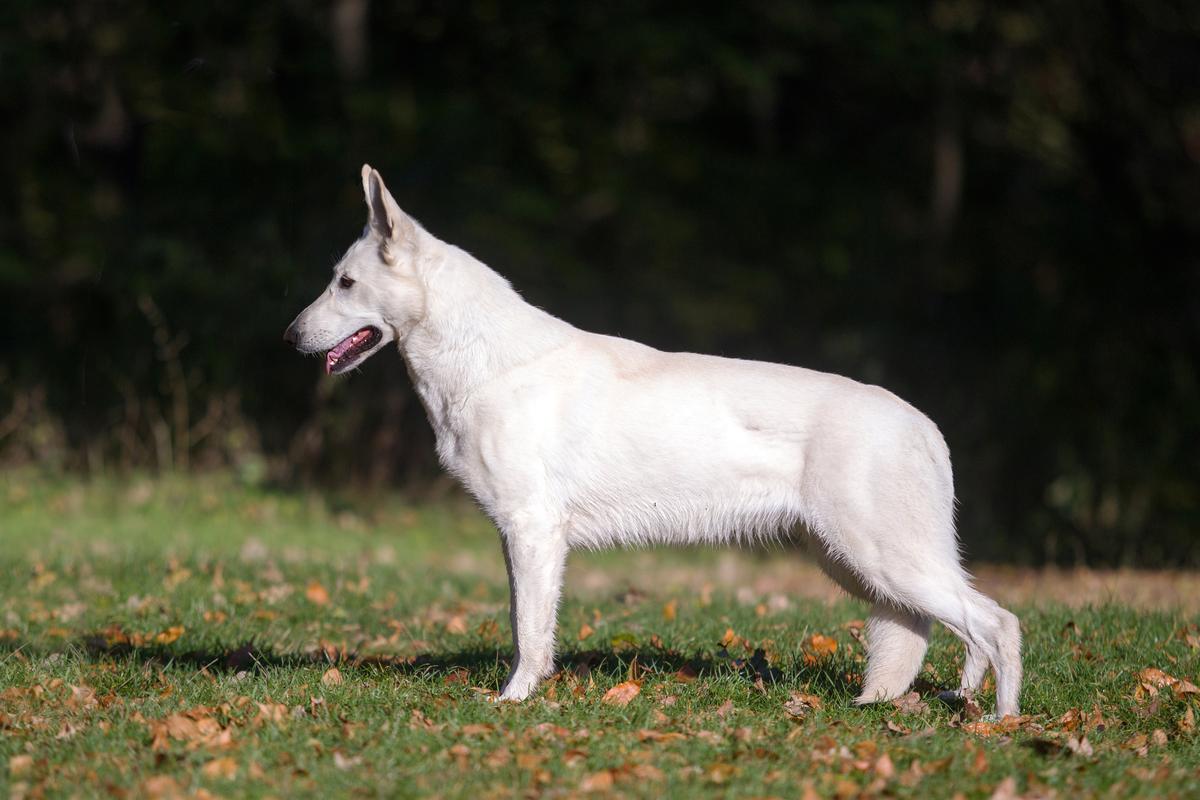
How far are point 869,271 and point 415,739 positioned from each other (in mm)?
17583

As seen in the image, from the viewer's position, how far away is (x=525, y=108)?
2056 cm

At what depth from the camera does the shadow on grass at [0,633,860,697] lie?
6.27 m

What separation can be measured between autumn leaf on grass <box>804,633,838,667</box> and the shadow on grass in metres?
0.06

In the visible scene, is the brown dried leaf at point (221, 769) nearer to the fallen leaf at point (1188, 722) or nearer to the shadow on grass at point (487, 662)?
the shadow on grass at point (487, 662)

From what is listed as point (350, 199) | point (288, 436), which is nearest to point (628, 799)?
point (288, 436)

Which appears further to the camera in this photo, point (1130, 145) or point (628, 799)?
point (1130, 145)

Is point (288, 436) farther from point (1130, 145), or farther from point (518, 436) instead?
point (1130, 145)

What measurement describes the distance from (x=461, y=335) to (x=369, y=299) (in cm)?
48

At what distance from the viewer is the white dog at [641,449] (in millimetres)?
5656

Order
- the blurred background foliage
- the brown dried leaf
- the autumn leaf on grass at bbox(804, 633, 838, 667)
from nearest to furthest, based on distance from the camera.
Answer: the brown dried leaf < the autumn leaf on grass at bbox(804, 633, 838, 667) < the blurred background foliage

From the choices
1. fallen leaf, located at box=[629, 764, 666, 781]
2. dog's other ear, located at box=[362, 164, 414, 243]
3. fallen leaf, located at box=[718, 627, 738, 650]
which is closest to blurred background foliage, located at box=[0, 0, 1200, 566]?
fallen leaf, located at box=[718, 627, 738, 650]

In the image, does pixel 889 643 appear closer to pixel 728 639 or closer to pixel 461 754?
pixel 728 639

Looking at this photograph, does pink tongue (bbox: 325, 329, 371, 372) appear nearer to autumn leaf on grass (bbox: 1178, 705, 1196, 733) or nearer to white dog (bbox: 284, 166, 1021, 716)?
white dog (bbox: 284, 166, 1021, 716)

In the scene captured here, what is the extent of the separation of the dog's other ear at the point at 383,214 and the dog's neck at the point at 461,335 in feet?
0.49
